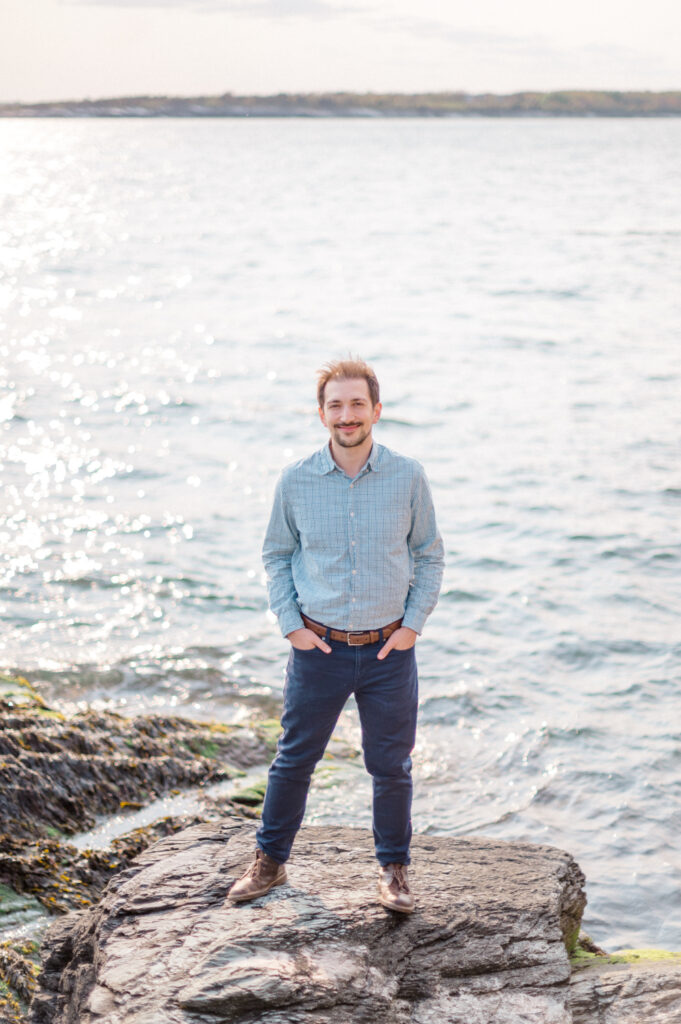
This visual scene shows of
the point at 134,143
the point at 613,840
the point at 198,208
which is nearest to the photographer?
the point at 613,840

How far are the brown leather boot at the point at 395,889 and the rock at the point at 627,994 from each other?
0.81 meters

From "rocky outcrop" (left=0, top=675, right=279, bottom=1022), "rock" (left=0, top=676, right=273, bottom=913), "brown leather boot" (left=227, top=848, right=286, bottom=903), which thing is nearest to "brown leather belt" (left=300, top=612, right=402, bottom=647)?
"brown leather boot" (left=227, top=848, right=286, bottom=903)

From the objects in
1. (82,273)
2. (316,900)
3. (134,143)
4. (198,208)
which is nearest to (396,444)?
(316,900)

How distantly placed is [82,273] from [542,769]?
106ft

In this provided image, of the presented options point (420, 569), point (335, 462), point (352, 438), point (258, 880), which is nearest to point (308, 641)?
point (420, 569)

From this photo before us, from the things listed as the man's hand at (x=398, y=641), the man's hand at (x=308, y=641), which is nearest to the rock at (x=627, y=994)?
the man's hand at (x=398, y=641)

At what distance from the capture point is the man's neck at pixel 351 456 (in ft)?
14.7

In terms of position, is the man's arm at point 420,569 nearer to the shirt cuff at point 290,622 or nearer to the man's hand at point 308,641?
the man's hand at point 308,641

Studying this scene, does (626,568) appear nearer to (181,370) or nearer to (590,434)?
(590,434)

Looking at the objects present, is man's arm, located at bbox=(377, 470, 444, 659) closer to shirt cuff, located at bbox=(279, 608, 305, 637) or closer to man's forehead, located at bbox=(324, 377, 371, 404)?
shirt cuff, located at bbox=(279, 608, 305, 637)

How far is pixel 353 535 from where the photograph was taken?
4504 millimetres

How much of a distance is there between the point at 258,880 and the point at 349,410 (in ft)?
7.03

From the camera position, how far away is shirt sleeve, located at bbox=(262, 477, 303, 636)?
14.9 feet

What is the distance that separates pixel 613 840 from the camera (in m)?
8.00
